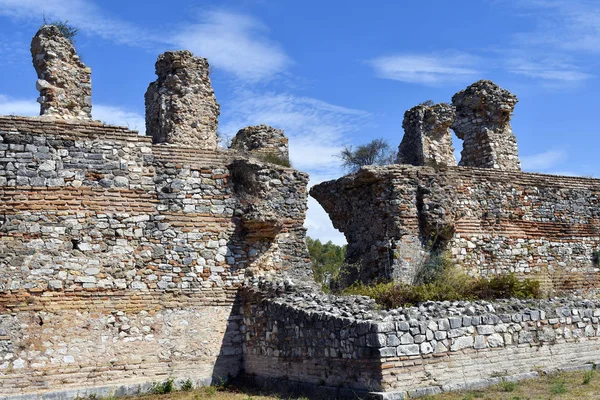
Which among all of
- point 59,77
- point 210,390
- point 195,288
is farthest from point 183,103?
point 210,390

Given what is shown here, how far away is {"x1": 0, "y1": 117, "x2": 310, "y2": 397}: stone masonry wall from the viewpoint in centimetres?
1153

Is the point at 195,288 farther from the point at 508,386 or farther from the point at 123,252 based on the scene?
the point at 508,386

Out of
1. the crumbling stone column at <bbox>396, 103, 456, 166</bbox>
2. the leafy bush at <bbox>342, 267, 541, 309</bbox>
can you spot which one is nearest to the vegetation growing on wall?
the leafy bush at <bbox>342, 267, 541, 309</bbox>

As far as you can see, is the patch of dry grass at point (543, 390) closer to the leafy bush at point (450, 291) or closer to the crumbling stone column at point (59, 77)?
the leafy bush at point (450, 291)

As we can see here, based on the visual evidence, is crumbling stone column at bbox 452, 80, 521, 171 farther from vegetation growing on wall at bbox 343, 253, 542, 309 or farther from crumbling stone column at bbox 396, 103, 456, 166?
vegetation growing on wall at bbox 343, 253, 542, 309

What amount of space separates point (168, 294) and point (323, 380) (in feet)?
11.7

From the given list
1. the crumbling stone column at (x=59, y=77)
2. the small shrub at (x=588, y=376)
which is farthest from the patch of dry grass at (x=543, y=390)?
the crumbling stone column at (x=59, y=77)

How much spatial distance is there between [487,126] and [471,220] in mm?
3808

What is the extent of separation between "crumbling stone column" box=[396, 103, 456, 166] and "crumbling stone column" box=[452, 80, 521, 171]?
4.10ft

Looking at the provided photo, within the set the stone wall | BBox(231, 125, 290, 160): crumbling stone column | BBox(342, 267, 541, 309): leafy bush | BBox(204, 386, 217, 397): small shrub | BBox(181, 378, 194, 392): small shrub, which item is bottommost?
BBox(204, 386, 217, 397): small shrub

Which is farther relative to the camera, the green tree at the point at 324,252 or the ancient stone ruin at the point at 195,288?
the green tree at the point at 324,252

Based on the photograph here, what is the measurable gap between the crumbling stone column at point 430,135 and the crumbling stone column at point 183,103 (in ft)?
18.6

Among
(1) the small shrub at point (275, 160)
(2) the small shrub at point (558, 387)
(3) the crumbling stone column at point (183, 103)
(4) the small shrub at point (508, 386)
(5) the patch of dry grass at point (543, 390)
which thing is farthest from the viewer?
(1) the small shrub at point (275, 160)

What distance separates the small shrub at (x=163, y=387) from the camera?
1202 cm
